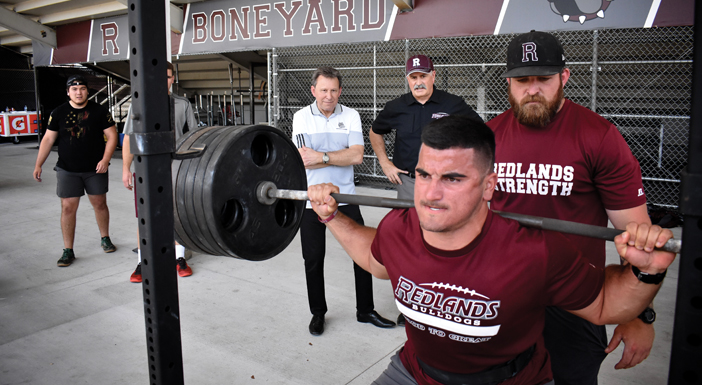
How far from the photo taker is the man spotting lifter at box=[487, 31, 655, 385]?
4.96ft

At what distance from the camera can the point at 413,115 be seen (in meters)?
3.01

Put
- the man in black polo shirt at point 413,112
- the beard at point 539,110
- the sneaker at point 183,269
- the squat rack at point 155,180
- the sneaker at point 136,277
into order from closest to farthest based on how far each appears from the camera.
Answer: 1. the squat rack at point 155,180
2. the beard at point 539,110
3. the man in black polo shirt at point 413,112
4. the sneaker at point 136,277
5. the sneaker at point 183,269

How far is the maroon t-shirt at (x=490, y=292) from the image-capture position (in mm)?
1193

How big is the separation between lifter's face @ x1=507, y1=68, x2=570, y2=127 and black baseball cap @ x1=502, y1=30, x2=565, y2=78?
41mm

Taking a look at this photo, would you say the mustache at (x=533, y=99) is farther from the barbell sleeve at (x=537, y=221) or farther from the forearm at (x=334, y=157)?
the forearm at (x=334, y=157)

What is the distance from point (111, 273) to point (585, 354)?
3.20 meters

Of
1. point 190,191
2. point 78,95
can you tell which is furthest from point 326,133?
point 78,95

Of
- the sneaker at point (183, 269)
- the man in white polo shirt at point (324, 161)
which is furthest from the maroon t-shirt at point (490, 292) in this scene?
the sneaker at point (183, 269)

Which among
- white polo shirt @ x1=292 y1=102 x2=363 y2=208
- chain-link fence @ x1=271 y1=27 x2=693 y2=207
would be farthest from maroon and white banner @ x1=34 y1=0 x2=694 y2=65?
white polo shirt @ x1=292 y1=102 x2=363 y2=208

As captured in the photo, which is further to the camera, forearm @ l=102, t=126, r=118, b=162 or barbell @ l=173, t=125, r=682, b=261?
forearm @ l=102, t=126, r=118, b=162

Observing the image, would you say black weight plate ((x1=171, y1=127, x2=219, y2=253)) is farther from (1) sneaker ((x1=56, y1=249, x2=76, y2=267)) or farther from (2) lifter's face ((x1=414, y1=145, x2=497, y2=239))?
(1) sneaker ((x1=56, y1=249, x2=76, y2=267))

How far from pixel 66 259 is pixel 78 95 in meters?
1.24

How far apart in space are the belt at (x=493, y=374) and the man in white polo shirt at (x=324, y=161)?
55.9 inches

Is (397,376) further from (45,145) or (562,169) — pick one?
(45,145)
